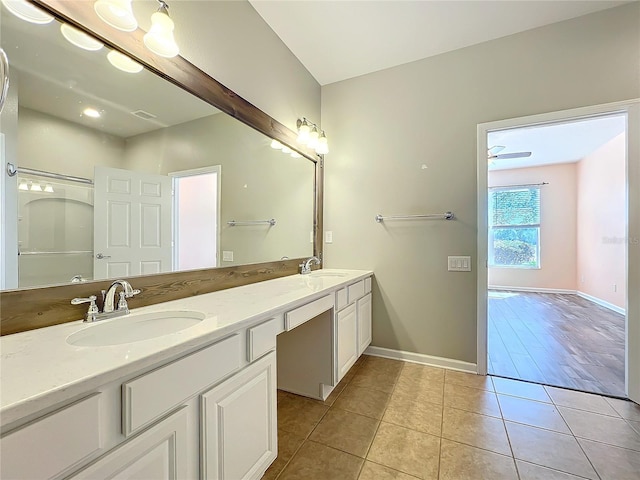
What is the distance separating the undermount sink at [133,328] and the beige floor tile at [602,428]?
217cm

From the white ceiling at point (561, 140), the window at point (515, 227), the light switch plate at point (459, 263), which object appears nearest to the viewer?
the light switch plate at point (459, 263)

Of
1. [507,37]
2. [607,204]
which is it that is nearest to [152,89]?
[507,37]

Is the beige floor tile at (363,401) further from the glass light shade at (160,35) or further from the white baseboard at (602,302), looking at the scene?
the white baseboard at (602,302)

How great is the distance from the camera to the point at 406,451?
Result: 1.44m

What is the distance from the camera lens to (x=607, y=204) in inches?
173

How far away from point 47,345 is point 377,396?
1.84 meters

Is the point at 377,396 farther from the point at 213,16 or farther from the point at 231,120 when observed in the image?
the point at 213,16

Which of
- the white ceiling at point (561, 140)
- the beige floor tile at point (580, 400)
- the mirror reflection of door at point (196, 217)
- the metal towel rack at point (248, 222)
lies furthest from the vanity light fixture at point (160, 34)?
the white ceiling at point (561, 140)

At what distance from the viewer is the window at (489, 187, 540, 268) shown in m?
5.77

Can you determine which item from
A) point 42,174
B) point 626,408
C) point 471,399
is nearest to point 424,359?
point 471,399

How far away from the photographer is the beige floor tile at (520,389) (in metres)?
1.95

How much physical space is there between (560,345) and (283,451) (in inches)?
117

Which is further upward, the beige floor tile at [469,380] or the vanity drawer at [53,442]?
the vanity drawer at [53,442]

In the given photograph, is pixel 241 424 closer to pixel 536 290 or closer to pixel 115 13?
pixel 115 13
